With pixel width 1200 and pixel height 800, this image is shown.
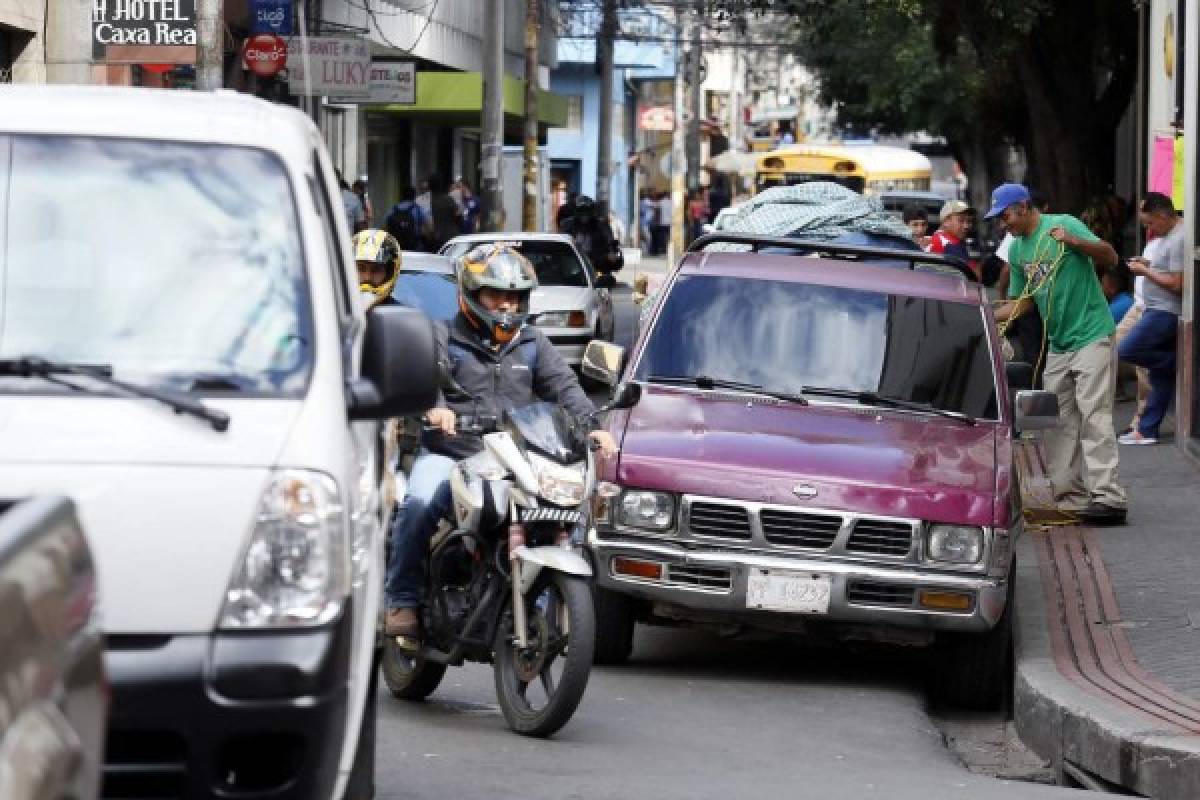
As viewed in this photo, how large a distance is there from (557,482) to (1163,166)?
43.3 ft

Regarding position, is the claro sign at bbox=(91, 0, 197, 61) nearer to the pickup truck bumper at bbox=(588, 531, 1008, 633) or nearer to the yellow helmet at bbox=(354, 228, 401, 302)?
the yellow helmet at bbox=(354, 228, 401, 302)

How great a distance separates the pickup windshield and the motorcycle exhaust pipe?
8.62 ft

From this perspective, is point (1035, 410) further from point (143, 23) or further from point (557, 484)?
point (143, 23)

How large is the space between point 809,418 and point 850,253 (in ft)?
6.30

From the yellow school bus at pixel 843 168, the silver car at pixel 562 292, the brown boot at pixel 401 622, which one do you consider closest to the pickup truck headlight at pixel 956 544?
the brown boot at pixel 401 622

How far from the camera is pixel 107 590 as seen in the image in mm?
5297

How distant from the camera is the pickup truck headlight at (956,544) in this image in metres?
9.84

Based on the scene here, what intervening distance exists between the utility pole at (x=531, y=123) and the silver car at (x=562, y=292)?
47.3 ft

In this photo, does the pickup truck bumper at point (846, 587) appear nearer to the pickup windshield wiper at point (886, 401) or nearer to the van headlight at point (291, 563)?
the pickup windshield wiper at point (886, 401)

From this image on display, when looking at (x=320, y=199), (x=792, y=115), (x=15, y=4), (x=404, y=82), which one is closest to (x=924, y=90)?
(x=404, y=82)

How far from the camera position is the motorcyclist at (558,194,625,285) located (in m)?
31.1

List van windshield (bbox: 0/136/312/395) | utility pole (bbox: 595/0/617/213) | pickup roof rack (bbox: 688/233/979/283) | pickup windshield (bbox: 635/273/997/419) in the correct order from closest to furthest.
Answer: van windshield (bbox: 0/136/312/395) < pickup windshield (bbox: 635/273/997/419) < pickup roof rack (bbox: 688/233/979/283) < utility pole (bbox: 595/0/617/213)

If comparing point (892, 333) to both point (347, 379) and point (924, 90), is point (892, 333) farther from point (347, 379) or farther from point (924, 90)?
point (924, 90)

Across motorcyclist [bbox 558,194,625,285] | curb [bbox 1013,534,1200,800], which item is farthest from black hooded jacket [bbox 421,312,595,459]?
motorcyclist [bbox 558,194,625,285]
